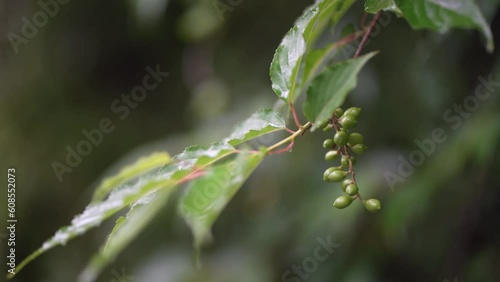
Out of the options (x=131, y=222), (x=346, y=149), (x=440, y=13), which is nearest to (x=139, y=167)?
(x=131, y=222)

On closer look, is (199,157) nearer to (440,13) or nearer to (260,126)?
(260,126)

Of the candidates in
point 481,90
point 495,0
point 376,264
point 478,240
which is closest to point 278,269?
point 376,264

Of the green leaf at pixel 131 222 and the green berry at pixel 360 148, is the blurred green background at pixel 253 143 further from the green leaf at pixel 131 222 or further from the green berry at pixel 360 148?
the green leaf at pixel 131 222

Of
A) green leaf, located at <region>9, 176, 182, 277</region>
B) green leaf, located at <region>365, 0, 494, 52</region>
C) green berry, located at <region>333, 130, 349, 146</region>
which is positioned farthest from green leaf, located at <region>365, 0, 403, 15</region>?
green leaf, located at <region>9, 176, 182, 277</region>

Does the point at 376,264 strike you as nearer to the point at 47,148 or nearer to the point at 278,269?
the point at 278,269

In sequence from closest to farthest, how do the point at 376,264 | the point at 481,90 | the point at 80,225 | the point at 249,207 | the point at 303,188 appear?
the point at 80,225 < the point at 481,90 < the point at 376,264 < the point at 303,188 < the point at 249,207
